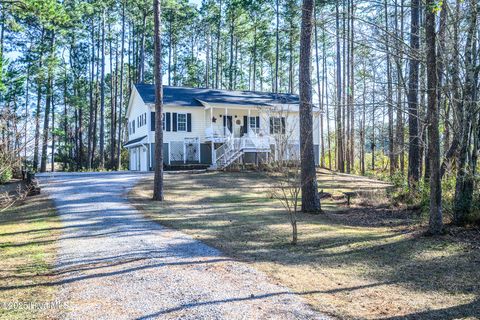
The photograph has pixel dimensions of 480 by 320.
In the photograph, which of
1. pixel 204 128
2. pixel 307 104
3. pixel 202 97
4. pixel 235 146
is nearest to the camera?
pixel 307 104

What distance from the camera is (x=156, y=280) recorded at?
5504 mm

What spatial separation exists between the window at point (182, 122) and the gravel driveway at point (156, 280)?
16.8 m

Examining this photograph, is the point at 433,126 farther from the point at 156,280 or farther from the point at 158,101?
the point at 158,101

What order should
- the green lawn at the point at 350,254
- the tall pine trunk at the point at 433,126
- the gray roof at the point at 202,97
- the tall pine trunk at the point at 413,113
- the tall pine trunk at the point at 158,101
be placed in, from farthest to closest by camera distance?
the gray roof at the point at 202,97 < the tall pine trunk at the point at 158,101 < the tall pine trunk at the point at 413,113 < the tall pine trunk at the point at 433,126 < the green lawn at the point at 350,254

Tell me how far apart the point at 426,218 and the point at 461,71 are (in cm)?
411

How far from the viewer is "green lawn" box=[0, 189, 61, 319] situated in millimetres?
4660

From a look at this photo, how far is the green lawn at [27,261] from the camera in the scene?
466 cm

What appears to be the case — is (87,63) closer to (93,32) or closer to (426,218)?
(93,32)

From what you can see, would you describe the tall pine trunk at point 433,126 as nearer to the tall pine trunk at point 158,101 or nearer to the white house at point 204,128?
the tall pine trunk at point 158,101

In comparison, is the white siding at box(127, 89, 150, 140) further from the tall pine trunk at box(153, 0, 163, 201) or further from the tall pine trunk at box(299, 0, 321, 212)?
the tall pine trunk at box(299, 0, 321, 212)

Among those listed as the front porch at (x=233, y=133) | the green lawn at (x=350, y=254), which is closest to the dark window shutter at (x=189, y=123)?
the front porch at (x=233, y=133)

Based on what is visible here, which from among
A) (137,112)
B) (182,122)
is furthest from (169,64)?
(182,122)

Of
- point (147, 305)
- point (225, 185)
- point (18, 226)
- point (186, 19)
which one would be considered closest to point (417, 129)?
point (225, 185)

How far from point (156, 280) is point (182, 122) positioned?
21237mm
